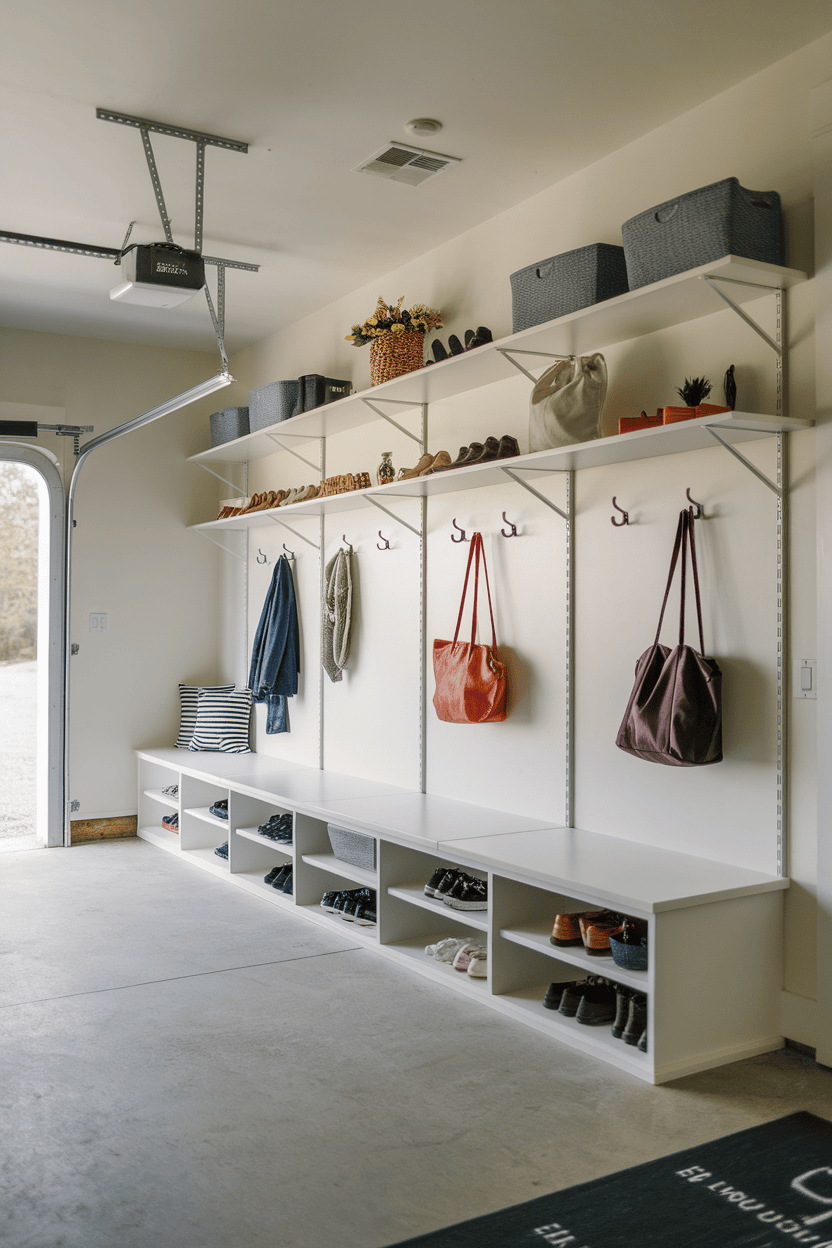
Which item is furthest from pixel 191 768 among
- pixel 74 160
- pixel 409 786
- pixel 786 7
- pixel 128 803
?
pixel 786 7

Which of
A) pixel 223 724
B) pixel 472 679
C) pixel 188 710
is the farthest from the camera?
pixel 188 710

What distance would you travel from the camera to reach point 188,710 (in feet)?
22.2

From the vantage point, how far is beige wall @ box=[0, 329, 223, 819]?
6430 millimetres

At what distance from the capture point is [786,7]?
2893 millimetres

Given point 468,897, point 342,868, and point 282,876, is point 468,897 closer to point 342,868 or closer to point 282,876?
point 342,868

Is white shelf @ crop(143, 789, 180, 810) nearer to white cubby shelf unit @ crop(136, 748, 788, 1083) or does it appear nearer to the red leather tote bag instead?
white cubby shelf unit @ crop(136, 748, 788, 1083)

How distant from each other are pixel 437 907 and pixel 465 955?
0.67 feet

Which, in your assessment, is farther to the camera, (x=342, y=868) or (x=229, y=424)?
(x=229, y=424)

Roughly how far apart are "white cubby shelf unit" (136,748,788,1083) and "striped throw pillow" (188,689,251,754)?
1.23m

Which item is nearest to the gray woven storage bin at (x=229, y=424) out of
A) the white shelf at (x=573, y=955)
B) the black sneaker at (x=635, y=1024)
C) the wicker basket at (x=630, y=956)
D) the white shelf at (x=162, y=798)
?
the white shelf at (x=162, y=798)

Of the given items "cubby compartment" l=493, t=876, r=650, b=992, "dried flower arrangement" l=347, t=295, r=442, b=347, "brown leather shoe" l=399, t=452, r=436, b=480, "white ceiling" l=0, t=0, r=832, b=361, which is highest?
"white ceiling" l=0, t=0, r=832, b=361

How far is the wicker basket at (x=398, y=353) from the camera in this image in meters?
4.66

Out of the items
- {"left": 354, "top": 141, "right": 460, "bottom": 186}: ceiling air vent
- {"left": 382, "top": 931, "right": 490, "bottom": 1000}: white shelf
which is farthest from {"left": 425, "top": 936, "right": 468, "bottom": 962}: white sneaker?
{"left": 354, "top": 141, "right": 460, "bottom": 186}: ceiling air vent

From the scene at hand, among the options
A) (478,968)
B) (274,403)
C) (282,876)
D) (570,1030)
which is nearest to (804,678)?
(570,1030)
